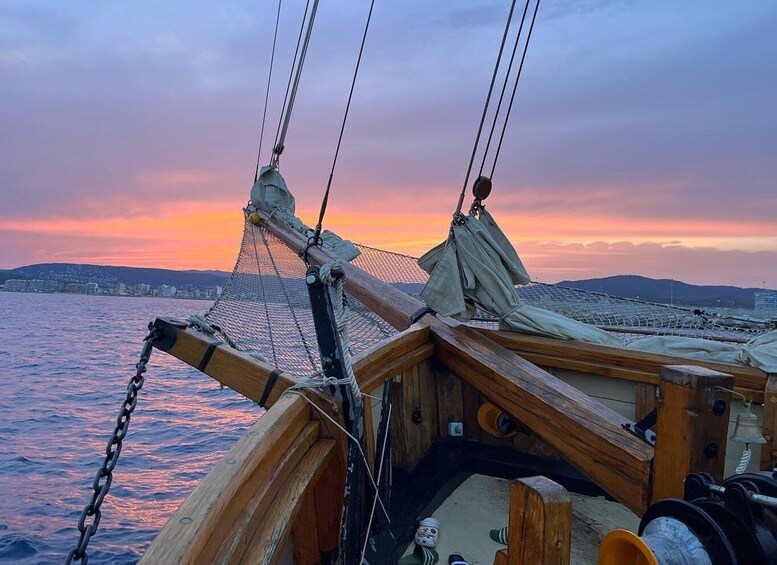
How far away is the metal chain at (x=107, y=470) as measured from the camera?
5.26 ft

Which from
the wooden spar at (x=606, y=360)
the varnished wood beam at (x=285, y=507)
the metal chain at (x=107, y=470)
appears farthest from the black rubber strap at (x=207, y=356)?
the wooden spar at (x=606, y=360)

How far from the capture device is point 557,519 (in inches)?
51.6

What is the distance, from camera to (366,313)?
5117 millimetres

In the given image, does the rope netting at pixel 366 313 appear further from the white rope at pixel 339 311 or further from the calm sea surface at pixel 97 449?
the white rope at pixel 339 311

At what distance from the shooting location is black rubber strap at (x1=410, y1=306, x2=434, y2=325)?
127 inches

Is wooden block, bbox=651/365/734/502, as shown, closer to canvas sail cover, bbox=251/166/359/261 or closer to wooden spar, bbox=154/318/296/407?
wooden spar, bbox=154/318/296/407

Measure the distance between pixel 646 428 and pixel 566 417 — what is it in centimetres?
27

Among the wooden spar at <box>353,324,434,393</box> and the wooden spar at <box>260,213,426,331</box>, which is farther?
the wooden spar at <box>260,213,426,331</box>

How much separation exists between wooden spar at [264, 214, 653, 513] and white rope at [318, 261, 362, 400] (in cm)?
83

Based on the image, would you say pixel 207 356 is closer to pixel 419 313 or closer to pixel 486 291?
pixel 419 313

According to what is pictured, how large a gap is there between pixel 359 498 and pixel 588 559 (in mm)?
1339

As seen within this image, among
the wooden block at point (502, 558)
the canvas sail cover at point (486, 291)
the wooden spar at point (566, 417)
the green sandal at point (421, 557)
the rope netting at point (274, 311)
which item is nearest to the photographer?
the wooden block at point (502, 558)

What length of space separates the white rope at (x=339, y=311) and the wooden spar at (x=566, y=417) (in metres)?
0.83

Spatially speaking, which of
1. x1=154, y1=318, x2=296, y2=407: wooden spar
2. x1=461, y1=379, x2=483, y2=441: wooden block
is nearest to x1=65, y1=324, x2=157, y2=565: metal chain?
x1=154, y1=318, x2=296, y2=407: wooden spar
